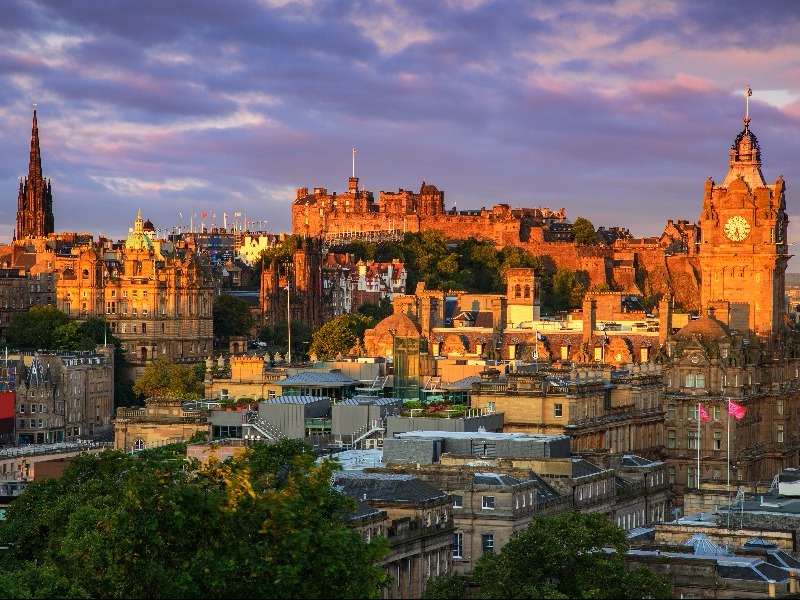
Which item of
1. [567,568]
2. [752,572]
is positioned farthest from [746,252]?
[567,568]

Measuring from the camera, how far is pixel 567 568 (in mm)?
73875

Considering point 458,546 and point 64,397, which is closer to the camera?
point 458,546

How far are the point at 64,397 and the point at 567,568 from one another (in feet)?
357

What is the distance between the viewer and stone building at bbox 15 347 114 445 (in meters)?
172

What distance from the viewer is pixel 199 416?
11150 centimetres

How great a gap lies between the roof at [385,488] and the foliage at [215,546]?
1059 centimetres

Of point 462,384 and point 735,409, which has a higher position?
point 462,384

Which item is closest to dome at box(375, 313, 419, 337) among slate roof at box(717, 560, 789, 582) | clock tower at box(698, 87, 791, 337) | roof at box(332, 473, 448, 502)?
clock tower at box(698, 87, 791, 337)

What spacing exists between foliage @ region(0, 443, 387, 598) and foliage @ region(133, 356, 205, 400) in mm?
88364

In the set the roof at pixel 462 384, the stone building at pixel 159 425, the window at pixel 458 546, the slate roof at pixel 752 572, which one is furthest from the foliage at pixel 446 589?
the roof at pixel 462 384

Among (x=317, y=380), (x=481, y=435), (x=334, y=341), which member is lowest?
(x=481, y=435)

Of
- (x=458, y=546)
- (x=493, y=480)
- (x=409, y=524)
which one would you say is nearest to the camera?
(x=409, y=524)

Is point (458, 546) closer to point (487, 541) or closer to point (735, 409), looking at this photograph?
point (487, 541)

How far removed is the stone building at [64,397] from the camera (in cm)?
17175
